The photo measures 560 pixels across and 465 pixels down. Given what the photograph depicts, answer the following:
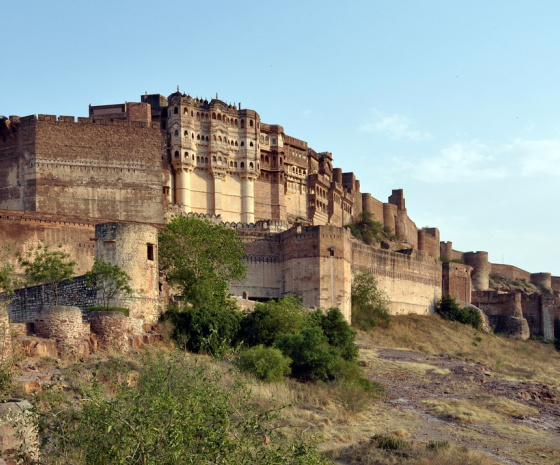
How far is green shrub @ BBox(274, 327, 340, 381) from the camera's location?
2647 cm

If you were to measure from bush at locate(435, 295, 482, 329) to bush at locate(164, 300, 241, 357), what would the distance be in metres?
27.2

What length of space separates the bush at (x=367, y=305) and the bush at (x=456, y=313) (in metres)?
8.71

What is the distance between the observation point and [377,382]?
28.6m

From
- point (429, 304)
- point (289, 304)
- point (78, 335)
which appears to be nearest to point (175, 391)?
point (78, 335)

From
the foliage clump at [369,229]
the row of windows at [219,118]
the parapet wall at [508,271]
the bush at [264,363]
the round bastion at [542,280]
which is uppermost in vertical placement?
the row of windows at [219,118]

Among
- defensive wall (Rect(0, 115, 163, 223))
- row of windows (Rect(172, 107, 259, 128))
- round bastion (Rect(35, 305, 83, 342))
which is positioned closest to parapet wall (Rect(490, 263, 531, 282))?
row of windows (Rect(172, 107, 259, 128))

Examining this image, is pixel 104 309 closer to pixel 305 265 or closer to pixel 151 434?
pixel 151 434

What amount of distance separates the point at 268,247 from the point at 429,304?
1463 centimetres

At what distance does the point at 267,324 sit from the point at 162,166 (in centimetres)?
2074

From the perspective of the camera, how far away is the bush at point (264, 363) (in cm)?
2438

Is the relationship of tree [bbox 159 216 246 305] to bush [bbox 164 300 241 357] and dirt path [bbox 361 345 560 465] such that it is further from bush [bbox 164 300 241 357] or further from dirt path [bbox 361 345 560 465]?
dirt path [bbox 361 345 560 465]

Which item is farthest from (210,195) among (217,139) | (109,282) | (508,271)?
(508,271)

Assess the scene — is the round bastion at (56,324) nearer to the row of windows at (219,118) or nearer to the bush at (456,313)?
the row of windows at (219,118)

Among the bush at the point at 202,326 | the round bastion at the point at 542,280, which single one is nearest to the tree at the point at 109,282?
the bush at the point at 202,326
